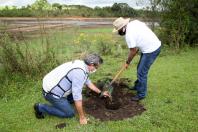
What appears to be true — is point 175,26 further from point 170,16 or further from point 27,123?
point 27,123

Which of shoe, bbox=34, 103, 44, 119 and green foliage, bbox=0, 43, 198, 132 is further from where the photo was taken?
shoe, bbox=34, 103, 44, 119

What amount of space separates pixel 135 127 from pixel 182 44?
7.75 m

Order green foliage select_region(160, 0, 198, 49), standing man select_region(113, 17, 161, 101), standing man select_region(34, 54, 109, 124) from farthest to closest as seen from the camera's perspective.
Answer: green foliage select_region(160, 0, 198, 49) → standing man select_region(113, 17, 161, 101) → standing man select_region(34, 54, 109, 124)

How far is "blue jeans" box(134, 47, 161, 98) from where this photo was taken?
24.6 ft

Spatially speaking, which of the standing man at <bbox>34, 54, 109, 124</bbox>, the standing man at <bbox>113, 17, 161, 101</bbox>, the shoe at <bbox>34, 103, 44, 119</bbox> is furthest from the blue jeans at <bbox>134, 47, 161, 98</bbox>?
the shoe at <bbox>34, 103, 44, 119</bbox>

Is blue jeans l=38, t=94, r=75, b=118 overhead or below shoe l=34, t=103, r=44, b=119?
overhead

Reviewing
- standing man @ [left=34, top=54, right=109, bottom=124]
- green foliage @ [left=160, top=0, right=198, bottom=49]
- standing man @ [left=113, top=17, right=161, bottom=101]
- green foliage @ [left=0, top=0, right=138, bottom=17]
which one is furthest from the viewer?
green foliage @ [left=0, top=0, right=138, bottom=17]

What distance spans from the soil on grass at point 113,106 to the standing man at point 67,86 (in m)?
0.34

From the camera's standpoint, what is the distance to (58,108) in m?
6.84

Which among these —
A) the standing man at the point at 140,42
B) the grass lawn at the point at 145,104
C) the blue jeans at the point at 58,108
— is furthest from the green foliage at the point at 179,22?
the blue jeans at the point at 58,108

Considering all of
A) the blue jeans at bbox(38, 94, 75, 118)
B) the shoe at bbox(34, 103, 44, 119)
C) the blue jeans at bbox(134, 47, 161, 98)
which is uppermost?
the blue jeans at bbox(134, 47, 161, 98)

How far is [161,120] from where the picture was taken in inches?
264

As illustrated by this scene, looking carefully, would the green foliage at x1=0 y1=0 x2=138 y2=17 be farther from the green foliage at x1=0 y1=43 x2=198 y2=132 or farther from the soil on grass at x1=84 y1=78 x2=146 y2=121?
the soil on grass at x1=84 y1=78 x2=146 y2=121

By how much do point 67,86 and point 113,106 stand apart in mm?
1036
